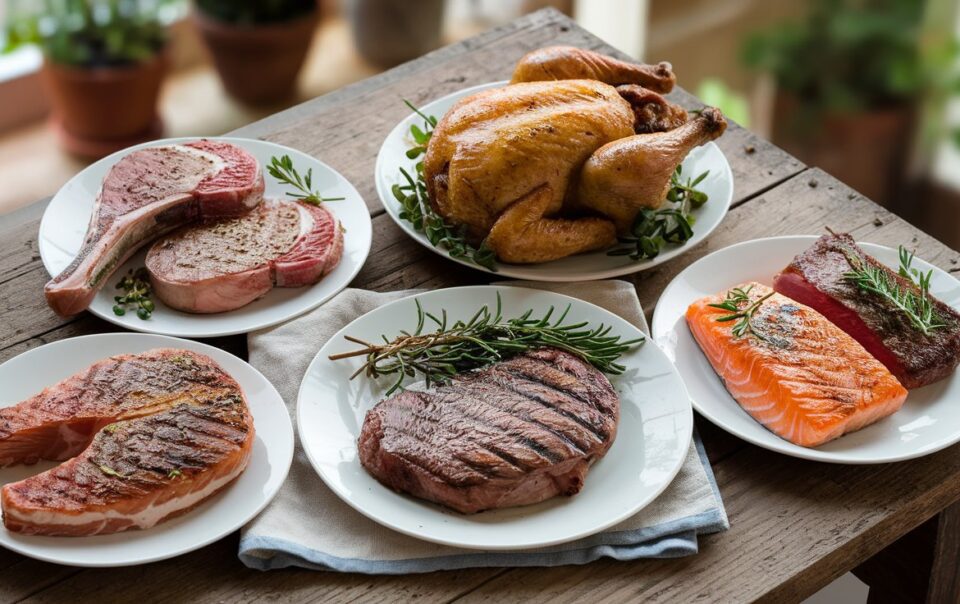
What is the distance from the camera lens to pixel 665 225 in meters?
2.38

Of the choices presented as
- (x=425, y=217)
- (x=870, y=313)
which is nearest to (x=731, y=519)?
(x=870, y=313)

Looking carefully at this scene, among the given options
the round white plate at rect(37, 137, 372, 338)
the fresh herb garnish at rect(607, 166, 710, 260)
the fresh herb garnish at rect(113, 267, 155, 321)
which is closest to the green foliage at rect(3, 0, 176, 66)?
the round white plate at rect(37, 137, 372, 338)

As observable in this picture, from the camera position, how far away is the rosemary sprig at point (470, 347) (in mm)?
2066

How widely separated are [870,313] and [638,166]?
54 centimetres

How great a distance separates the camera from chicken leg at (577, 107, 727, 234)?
88.2 inches

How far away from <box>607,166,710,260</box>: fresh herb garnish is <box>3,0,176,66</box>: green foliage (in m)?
2.90

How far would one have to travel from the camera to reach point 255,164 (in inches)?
95.8

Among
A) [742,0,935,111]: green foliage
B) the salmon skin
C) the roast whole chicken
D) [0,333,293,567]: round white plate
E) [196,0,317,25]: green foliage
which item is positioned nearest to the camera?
[0,333,293,567]: round white plate

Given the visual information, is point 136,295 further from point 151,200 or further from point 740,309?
point 740,309

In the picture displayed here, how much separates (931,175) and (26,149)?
415 cm

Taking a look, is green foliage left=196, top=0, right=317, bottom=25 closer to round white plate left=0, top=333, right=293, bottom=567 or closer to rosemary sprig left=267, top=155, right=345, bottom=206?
rosemary sprig left=267, top=155, right=345, bottom=206

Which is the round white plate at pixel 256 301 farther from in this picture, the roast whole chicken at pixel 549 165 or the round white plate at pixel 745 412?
the round white plate at pixel 745 412

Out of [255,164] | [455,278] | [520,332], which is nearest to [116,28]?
[255,164]

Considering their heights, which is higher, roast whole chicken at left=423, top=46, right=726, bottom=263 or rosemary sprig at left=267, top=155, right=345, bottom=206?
roast whole chicken at left=423, top=46, right=726, bottom=263
